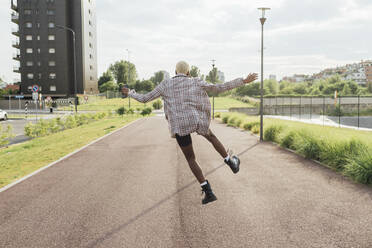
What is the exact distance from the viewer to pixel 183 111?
3.74 metres

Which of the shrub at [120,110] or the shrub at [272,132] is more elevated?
the shrub at [120,110]

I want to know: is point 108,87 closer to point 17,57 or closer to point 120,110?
point 17,57

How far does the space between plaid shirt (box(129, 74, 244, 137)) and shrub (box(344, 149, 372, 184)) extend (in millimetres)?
4077

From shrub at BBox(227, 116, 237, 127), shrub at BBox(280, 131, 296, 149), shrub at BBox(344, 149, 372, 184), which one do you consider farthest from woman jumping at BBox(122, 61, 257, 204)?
shrub at BBox(227, 116, 237, 127)

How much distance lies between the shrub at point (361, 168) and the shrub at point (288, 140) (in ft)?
13.4

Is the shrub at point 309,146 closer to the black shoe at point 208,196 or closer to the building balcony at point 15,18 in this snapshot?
the black shoe at point 208,196

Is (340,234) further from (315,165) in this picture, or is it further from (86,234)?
(315,165)

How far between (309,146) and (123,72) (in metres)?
100

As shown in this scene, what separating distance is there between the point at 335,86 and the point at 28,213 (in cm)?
9437

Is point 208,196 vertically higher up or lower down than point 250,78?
lower down

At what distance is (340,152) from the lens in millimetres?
7738

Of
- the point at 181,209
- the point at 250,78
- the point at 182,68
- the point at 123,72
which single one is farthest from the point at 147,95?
the point at 123,72

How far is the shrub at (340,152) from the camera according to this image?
7338 millimetres

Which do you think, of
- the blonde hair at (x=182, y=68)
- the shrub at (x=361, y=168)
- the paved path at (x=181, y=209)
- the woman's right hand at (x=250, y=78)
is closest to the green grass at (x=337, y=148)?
the shrub at (x=361, y=168)
